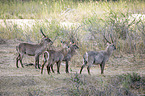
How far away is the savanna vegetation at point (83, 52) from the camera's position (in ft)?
16.2

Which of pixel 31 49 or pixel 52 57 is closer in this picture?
pixel 52 57

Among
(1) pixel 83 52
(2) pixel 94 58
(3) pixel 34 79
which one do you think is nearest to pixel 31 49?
(1) pixel 83 52

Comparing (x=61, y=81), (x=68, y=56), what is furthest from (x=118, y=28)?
(x=61, y=81)

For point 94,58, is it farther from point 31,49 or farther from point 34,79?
point 31,49

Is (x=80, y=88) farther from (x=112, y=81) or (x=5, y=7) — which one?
(x=5, y=7)

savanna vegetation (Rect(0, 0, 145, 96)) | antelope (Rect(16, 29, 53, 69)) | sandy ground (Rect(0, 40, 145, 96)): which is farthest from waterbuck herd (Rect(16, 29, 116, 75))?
sandy ground (Rect(0, 40, 145, 96))

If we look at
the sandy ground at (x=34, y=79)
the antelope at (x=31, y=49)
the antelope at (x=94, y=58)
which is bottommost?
the sandy ground at (x=34, y=79)

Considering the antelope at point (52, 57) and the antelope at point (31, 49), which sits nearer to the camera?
the antelope at point (52, 57)

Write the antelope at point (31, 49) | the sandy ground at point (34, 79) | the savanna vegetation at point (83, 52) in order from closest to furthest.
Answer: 1. the sandy ground at point (34, 79)
2. the savanna vegetation at point (83, 52)
3. the antelope at point (31, 49)

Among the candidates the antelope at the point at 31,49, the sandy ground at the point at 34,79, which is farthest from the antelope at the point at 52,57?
the antelope at the point at 31,49

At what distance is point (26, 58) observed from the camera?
8703 mm

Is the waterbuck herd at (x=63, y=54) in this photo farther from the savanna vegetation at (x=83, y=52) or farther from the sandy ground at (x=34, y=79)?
the sandy ground at (x=34, y=79)

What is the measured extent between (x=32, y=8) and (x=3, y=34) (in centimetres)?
653

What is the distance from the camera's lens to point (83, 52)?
28.3 feet
